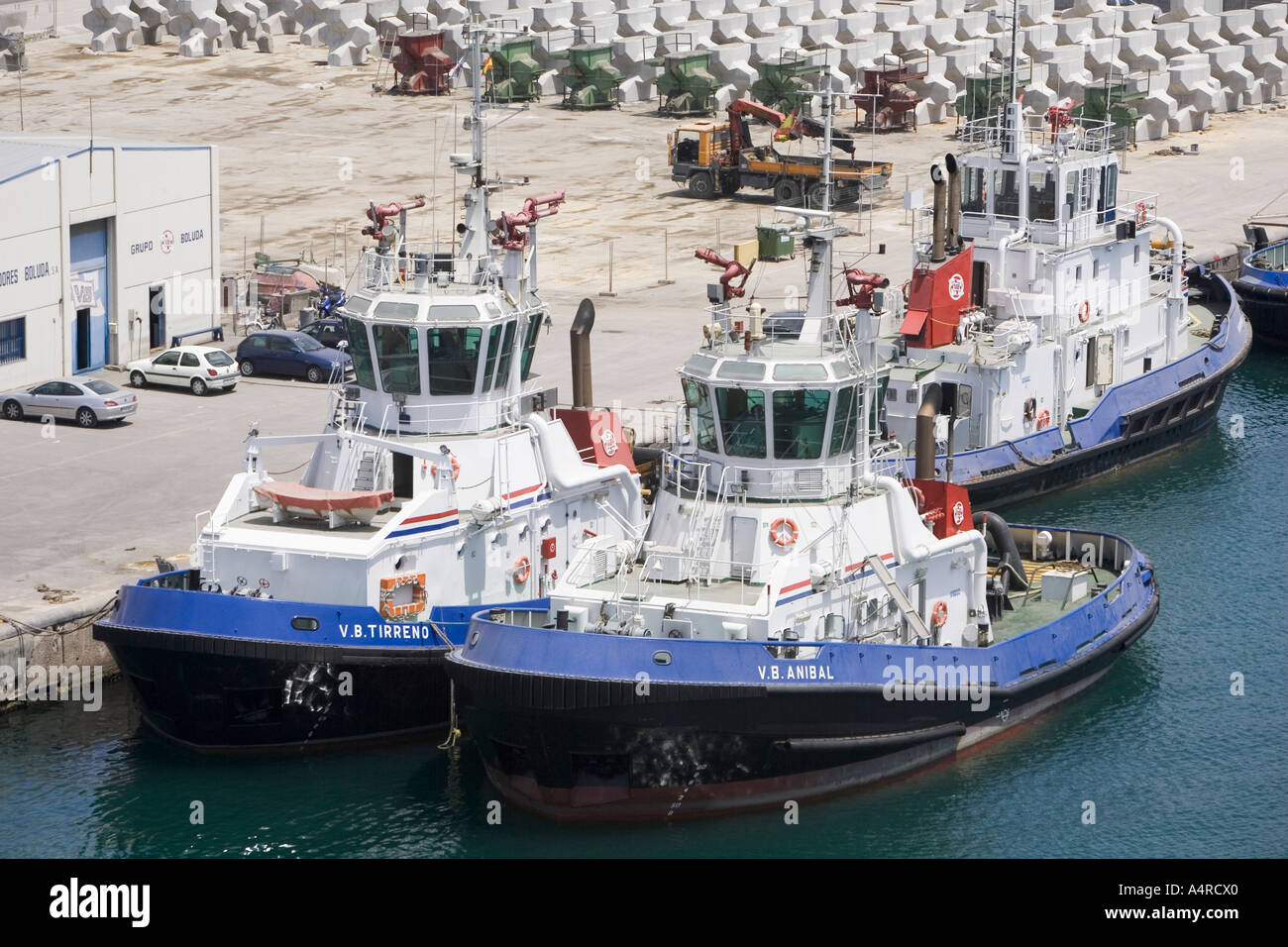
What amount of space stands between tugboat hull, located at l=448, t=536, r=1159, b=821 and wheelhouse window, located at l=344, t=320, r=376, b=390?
216 inches

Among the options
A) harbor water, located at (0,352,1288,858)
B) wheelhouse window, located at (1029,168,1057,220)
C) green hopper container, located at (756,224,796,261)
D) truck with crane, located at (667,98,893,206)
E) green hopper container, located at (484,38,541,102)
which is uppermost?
green hopper container, located at (484,38,541,102)

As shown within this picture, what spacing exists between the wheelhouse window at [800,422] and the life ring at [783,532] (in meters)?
1.01

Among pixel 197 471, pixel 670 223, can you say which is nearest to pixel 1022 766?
pixel 197 471

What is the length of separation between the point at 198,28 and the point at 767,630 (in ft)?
222

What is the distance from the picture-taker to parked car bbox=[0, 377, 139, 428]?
4778 cm

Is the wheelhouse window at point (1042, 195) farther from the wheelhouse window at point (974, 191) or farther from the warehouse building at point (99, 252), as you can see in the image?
the warehouse building at point (99, 252)

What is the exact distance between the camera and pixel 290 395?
51188mm

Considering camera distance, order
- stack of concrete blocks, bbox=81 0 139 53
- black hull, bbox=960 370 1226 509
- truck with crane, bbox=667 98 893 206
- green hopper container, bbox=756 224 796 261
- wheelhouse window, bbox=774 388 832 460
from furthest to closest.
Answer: stack of concrete blocks, bbox=81 0 139 53, truck with crane, bbox=667 98 893 206, black hull, bbox=960 370 1226 509, green hopper container, bbox=756 224 796 261, wheelhouse window, bbox=774 388 832 460

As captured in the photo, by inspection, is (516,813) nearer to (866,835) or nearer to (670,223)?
(866,835)

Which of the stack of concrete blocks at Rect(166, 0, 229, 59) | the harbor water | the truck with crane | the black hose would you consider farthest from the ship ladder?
the stack of concrete blocks at Rect(166, 0, 229, 59)

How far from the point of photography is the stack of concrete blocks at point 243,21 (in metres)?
92.8

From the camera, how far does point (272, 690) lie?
32.3 metres

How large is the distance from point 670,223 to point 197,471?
86.9ft

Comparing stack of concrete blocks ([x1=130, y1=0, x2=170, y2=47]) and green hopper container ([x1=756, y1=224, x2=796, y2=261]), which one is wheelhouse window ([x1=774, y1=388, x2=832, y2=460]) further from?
stack of concrete blocks ([x1=130, y1=0, x2=170, y2=47])
